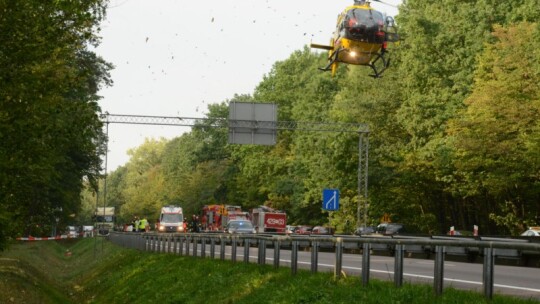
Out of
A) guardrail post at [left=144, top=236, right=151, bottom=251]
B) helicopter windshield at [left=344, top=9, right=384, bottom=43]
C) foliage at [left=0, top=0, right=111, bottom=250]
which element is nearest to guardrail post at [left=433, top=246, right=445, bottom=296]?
foliage at [left=0, top=0, right=111, bottom=250]

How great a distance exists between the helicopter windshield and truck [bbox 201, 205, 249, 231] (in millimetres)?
45052

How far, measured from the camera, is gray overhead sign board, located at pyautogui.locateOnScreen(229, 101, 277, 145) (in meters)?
49.1

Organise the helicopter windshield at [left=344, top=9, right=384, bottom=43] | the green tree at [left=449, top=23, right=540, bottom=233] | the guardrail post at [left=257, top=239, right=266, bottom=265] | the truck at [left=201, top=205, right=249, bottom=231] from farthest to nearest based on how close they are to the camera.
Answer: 1. the truck at [left=201, top=205, right=249, bottom=231]
2. the green tree at [left=449, top=23, right=540, bottom=233]
3. the helicopter windshield at [left=344, top=9, right=384, bottom=43]
4. the guardrail post at [left=257, top=239, right=266, bottom=265]

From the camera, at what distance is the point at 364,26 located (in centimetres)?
3372

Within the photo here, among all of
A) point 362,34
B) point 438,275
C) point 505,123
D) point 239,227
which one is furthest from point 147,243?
point 438,275

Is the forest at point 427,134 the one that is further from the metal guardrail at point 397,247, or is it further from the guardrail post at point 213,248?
the metal guardrail at point 397,247

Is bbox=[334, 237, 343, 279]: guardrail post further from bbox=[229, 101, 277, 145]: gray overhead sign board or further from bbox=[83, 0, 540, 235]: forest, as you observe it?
bbox=[229, 101, 277, 145]: gray overhead sign board

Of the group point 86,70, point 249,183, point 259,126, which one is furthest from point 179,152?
point 86,70

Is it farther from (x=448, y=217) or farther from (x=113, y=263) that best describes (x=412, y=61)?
(x=113, y=263)

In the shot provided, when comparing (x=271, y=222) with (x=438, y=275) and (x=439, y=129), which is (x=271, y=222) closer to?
(x=439, y=129)

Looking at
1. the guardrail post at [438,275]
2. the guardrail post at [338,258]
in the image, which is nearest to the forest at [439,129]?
the guardrail post at [338,258]

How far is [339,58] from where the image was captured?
1366 inches

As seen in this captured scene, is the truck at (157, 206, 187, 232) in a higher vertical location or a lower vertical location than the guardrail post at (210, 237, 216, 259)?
lower

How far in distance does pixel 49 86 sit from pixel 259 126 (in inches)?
1185
